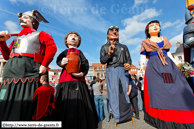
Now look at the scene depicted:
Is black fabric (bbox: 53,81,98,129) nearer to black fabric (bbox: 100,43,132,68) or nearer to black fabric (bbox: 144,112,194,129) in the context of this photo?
black fabric (bbox: 100,43,132,68)

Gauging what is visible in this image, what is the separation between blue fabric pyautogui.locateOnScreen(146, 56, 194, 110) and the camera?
6.92 feet

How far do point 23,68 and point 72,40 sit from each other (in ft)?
4.58

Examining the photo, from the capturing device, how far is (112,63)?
293 centimetres

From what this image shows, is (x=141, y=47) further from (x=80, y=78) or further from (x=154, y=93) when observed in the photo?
(x=80, y=78)

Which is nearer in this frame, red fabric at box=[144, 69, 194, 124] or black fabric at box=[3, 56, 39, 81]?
black fabric at box=[3, 56, 39, 81]

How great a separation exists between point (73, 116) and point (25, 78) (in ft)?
3.72

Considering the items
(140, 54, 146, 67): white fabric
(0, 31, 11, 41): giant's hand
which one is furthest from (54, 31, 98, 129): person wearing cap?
(140, 54, 146, 67): white fabric

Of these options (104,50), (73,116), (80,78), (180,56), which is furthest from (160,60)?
(180,56)

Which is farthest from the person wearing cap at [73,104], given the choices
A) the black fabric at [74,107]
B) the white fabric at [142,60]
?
the white fabric at [142,60]

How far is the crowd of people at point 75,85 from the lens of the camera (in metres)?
1.69

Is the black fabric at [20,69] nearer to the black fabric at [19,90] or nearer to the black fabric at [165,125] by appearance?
the black fabric at [19,90]

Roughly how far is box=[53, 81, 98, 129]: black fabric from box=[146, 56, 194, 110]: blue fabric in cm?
144

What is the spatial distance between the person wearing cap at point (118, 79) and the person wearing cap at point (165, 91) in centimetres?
49

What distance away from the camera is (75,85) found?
7.79 feet
